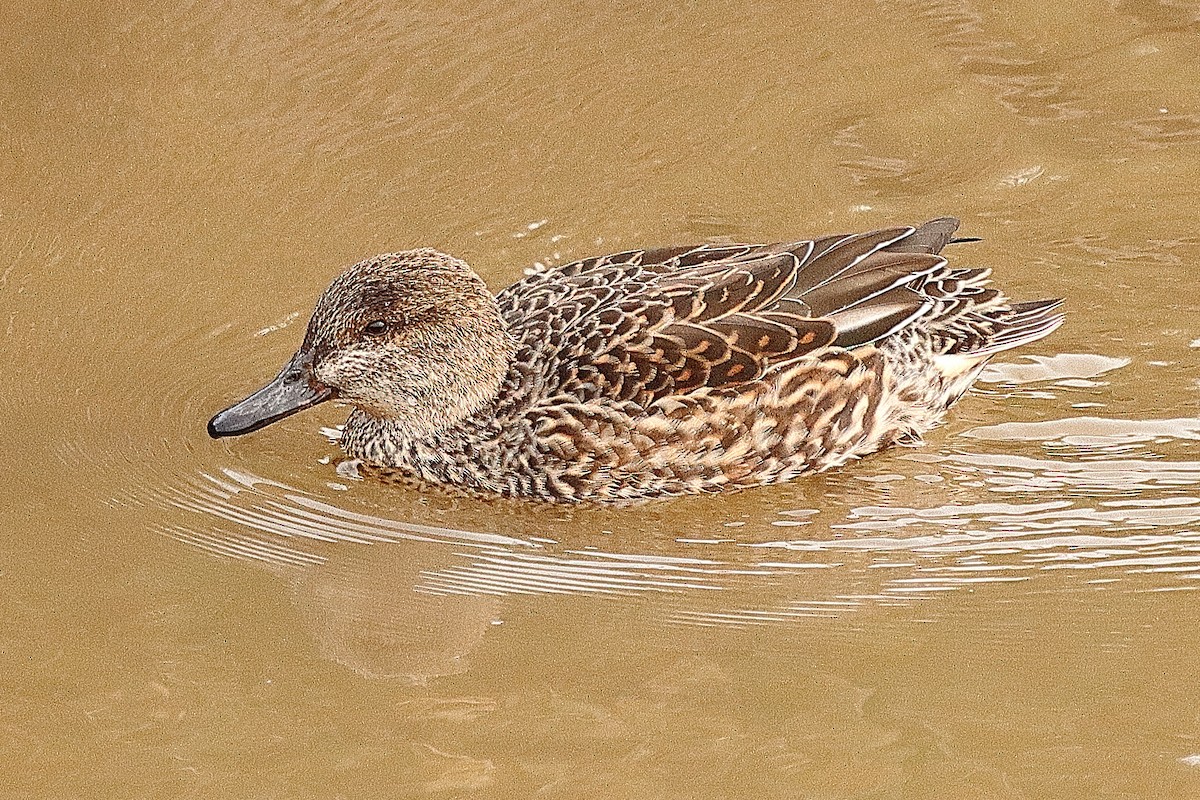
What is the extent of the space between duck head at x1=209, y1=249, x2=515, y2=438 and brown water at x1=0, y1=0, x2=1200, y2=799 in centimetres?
29

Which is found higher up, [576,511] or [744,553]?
[576,511]

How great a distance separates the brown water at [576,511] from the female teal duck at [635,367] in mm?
157

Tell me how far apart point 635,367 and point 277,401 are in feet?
3.86

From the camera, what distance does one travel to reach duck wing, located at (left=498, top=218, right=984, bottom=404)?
5676 mm

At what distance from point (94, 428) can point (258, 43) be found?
10.3 ft

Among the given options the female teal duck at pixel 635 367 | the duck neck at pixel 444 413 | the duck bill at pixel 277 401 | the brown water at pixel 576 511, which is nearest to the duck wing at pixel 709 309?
→ the female teal duck at pixel 635 367

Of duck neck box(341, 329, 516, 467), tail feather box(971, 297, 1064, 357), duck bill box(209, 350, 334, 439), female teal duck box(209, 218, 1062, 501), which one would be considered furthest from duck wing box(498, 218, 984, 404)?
duck bill box(209, 350, 334, 439)

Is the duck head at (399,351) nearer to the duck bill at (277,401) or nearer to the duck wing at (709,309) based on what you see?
the duck bill at (277,401)

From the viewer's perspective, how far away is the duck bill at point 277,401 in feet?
18.7

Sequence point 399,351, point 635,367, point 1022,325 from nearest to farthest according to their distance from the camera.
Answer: point 635,367
point 399,351
point 1022,325

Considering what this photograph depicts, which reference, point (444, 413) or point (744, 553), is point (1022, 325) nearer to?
point (744, 553)

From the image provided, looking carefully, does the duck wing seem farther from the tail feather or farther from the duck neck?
the tail feather

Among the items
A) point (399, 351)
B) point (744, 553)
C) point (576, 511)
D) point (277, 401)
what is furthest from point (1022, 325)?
point (277, 401)

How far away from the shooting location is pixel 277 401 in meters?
5.77
